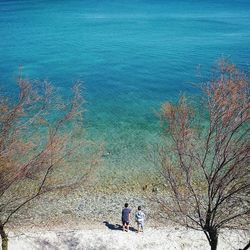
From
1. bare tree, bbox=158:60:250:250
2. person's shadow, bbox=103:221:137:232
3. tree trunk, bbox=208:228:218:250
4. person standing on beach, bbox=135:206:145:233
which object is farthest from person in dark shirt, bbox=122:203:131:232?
tree trunk, bbox=208:228:218:250

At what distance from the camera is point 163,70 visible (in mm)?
48250

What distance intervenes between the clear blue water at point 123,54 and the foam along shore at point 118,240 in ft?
26.5

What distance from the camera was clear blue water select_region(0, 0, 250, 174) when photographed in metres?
34.5

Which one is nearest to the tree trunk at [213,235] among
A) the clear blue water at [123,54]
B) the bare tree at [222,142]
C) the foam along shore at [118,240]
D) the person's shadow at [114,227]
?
the bare tree at [222,142]

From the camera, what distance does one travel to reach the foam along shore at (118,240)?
18.1 m

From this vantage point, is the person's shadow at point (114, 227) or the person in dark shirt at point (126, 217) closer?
the person in dark shirt at point (126, 217)

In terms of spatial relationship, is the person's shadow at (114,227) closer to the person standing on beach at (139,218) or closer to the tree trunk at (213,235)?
the person standing on beach at (139,218)

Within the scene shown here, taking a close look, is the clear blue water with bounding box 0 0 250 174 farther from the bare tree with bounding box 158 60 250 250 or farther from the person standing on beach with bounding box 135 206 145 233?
the bare tree with bounding box 158 60 250 250

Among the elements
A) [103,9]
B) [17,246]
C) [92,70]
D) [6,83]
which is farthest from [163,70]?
[103,9]

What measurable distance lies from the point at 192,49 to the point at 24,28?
1374 inches

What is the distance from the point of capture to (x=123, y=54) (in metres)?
55.1

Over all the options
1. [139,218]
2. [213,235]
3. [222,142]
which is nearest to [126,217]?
[139,218]

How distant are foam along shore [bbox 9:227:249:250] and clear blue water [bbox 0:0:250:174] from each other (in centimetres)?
808

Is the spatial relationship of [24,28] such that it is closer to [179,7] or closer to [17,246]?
[179,7]
